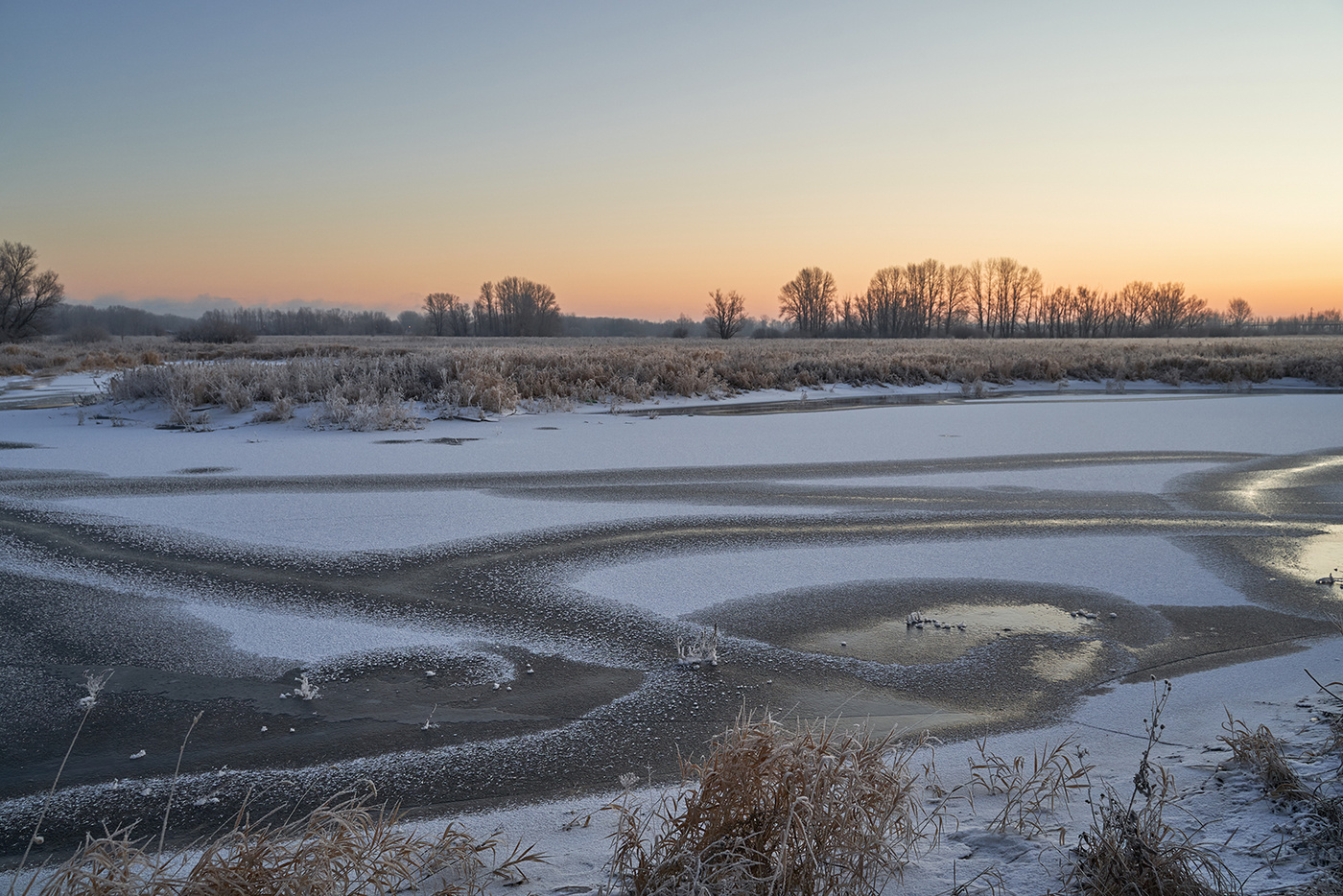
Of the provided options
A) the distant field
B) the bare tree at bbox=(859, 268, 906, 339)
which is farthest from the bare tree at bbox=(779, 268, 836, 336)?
the distant field

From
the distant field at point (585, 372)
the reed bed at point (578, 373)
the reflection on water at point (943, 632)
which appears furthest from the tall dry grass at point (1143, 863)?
the distant field at point (585, 372)

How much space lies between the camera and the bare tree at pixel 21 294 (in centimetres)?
5566

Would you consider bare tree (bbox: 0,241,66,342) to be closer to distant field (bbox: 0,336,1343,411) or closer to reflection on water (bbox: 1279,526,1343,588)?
distant field (bbox: 0,336,1343,411)

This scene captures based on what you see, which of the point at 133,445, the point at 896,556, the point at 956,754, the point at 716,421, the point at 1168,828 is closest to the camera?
the point at 1168,828

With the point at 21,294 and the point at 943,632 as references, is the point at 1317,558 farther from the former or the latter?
the point at 21,294

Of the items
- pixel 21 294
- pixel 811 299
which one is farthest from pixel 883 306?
pixel 21 294

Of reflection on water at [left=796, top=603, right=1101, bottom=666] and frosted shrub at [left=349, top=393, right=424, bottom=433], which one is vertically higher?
frosted shrub at [left=349, top=393, right=424, bottom=433]

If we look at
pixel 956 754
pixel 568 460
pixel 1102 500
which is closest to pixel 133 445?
pixel 568 460

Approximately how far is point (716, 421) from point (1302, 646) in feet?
36.4

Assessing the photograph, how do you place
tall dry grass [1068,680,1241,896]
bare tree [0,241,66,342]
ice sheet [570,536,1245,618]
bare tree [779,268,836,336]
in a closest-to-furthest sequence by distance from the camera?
tall dry grass [1068,680,1241,896]
ice sheet [570,536,1245,618]
bare tree [0,241,66,342]
bare tree [779,268,836,336]

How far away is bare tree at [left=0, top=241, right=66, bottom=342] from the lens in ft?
183

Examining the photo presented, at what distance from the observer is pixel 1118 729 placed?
326 cm

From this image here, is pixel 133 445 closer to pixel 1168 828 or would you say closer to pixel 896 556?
pixel 896 556

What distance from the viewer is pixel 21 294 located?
2218 inches
